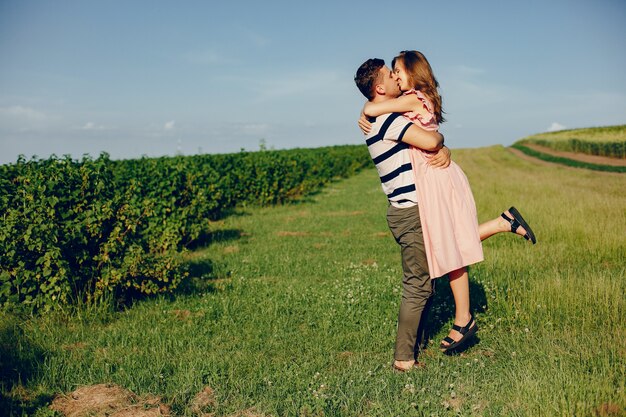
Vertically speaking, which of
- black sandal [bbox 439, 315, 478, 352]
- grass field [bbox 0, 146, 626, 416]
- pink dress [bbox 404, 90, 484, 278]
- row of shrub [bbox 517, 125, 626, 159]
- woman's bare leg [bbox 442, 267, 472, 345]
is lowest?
grass field [bbox 0, 146, 626, 416]

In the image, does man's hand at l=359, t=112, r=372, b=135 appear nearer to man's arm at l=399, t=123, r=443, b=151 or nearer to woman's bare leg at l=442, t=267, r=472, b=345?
man's arm at l=399, t=123, r=443, b=151

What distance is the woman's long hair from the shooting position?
4090 mm

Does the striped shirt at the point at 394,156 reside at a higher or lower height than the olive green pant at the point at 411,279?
higher

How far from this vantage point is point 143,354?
502 cm

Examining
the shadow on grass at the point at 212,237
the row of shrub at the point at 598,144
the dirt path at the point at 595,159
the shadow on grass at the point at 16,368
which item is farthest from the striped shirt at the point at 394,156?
the row of shrub at the point at 598,144

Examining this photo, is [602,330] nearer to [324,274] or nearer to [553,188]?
[324,274]

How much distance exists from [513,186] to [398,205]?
51.3 feet

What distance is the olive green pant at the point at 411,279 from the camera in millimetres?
4266

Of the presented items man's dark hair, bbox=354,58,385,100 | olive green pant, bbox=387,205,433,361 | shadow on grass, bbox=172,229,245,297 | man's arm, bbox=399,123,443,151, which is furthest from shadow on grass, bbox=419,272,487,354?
shadow on grass, bbox=172,229,245,297

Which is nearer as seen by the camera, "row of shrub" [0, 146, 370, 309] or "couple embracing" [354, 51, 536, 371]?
"couple embracing" [354, 51, 536, 371]

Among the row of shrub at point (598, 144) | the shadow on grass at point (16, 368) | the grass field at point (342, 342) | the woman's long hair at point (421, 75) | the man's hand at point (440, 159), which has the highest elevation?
the row of shrub at point (598, 144)

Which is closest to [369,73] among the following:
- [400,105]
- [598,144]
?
[400,105]

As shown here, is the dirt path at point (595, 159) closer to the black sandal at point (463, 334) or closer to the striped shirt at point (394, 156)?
the black sandal at point (463, 334)

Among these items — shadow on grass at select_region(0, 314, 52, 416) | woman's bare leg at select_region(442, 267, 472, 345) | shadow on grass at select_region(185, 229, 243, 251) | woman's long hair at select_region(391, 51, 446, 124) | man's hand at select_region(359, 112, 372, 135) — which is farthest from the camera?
shadow on grass at select_region(185, 229, 243, 251)
